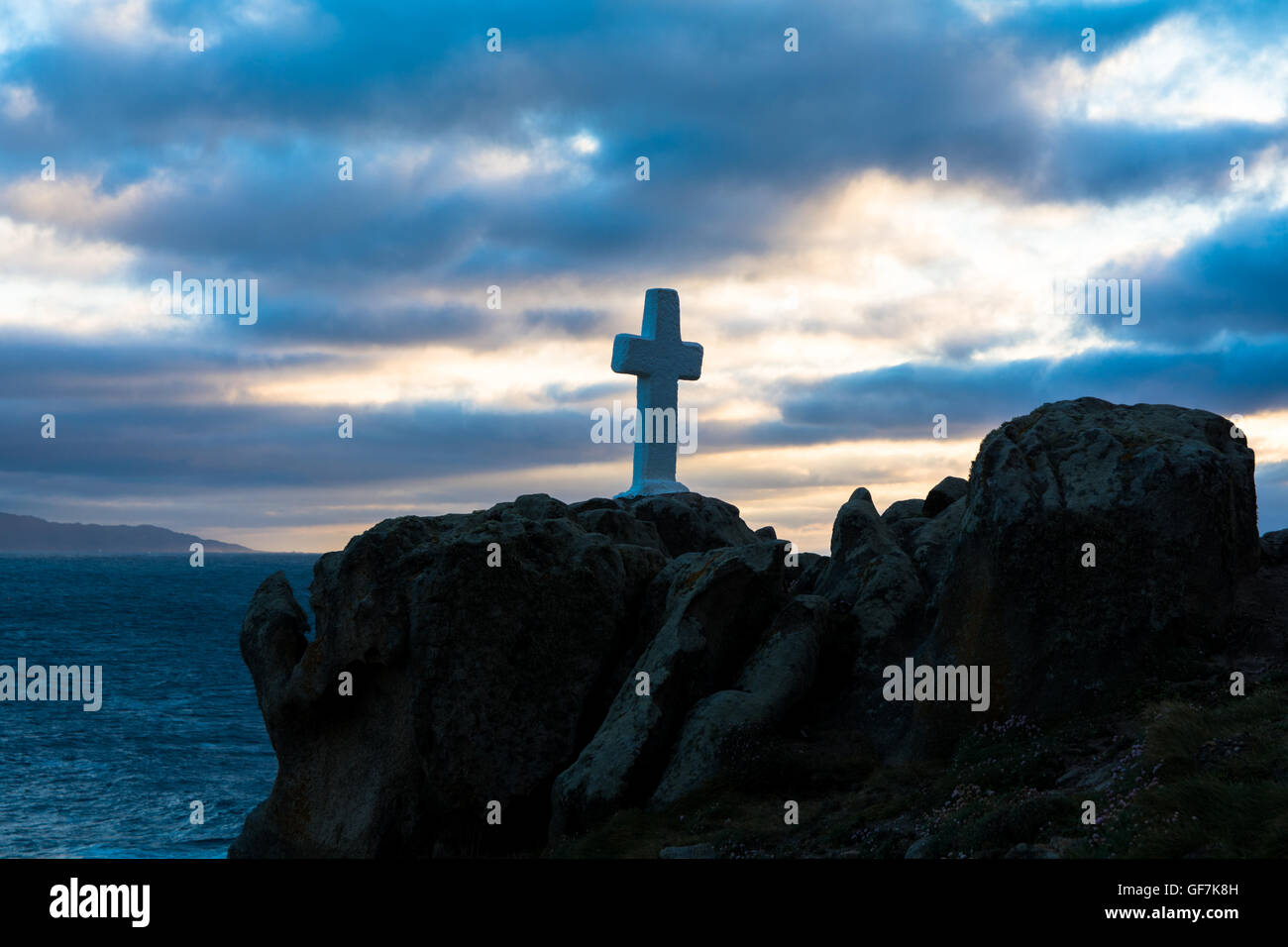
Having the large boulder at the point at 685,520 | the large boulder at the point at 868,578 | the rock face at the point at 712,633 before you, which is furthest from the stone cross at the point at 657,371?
the large boulder at the point at 868,578

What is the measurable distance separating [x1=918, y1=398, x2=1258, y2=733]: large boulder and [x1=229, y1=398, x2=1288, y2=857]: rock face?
0.11 feet

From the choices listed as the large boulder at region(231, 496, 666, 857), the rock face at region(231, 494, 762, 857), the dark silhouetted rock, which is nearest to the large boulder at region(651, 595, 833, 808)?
the rock face at region(231, 494, 762, 857)

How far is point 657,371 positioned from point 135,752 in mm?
28411

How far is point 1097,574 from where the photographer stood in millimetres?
16016

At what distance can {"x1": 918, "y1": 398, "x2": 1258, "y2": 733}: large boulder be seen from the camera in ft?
51.7

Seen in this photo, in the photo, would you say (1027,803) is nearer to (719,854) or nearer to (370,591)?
(719,854)

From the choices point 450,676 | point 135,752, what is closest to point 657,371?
point 450,676

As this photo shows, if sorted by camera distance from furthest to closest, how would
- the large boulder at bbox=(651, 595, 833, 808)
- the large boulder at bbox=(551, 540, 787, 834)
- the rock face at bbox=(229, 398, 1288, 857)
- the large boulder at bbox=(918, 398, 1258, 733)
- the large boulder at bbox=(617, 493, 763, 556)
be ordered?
the large boulder at bbox=(617, 493, 763, 556) < the large boulder at bbox=(551, 540, 787, 834) < the large boulder at bbox=(651, 595, 833, 808) < the rock face at bbox=(229, 398, 1288, 857) < the large boulder at bbox=(918, 398, 1258, 733)

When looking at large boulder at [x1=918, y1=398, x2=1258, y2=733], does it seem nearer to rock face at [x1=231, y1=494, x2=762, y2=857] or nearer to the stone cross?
rock face at [x1=231, y1=494, x2=762, y2=857]

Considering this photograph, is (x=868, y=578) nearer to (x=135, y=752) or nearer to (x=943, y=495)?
(x=943, y=495)

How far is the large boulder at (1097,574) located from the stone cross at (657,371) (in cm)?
1272

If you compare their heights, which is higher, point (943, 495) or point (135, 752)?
point (943, 495)

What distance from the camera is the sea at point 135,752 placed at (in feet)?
106
